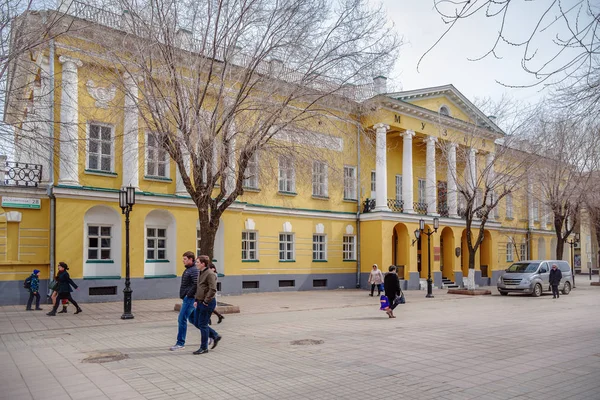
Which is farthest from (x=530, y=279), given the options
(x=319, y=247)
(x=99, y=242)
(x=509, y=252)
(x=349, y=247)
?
(x=99, y=242)

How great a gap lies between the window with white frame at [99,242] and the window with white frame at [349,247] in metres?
13.6

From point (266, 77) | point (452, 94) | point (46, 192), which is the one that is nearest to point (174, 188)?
point (46, 192)

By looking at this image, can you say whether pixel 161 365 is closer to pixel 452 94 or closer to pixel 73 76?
pixel 73 76

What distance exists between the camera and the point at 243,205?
23938 mm

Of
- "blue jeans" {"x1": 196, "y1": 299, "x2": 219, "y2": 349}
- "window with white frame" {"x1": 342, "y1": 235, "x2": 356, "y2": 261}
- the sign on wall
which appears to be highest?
the sign on wall

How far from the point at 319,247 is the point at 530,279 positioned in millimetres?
10772

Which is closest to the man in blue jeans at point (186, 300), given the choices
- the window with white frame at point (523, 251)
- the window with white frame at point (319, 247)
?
the window with white frame at point (319, 247)

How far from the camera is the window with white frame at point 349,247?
2973 centimetres

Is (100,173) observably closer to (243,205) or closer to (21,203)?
(21,203)

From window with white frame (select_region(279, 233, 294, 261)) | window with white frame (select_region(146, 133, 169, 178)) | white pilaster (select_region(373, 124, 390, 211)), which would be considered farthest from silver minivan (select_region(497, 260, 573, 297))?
window with white frame (select_region(146, 133, 169, 178))

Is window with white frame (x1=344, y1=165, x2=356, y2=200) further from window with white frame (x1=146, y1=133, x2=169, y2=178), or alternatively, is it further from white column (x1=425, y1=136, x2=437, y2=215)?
window with white frame (x1=146, y1=133, x2=169, y2=178)

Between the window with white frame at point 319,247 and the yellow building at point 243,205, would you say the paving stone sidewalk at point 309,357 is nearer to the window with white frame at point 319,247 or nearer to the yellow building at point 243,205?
the yellow building at point 243,205

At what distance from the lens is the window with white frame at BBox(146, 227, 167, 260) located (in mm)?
21719

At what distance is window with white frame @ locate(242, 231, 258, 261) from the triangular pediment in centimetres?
1195
